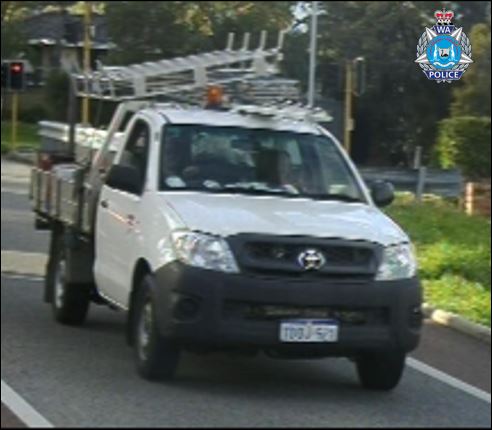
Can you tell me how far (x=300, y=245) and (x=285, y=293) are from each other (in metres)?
0.32

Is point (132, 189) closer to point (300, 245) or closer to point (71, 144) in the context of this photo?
point (300, 245)

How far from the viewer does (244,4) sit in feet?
151

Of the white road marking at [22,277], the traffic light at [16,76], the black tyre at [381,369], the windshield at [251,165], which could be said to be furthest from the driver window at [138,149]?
the traffic light at [16,76]

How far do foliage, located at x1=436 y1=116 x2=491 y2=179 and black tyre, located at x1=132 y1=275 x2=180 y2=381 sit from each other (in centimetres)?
1553

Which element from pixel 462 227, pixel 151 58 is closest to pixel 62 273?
pixel 462 227

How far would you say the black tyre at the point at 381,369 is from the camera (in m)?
7.92

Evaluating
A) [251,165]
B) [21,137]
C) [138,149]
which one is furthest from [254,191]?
[21,137]

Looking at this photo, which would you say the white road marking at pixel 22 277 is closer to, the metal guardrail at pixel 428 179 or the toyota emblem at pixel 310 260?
the metal guardrail at pixel 428 179

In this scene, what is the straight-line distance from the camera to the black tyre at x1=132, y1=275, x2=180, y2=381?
301 inches

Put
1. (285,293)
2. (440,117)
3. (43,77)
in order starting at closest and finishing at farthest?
(285,293) < (440,117) < (43,77)

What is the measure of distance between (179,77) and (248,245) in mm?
3338

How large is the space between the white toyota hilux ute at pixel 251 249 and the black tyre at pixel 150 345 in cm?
1

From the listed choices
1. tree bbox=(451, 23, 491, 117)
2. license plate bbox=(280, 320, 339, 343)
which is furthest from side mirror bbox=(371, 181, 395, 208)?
tree bbox=(451, 23, 491, 117)

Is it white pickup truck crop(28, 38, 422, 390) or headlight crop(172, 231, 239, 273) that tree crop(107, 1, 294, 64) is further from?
headlight crop(172, 231, 239, 273)
